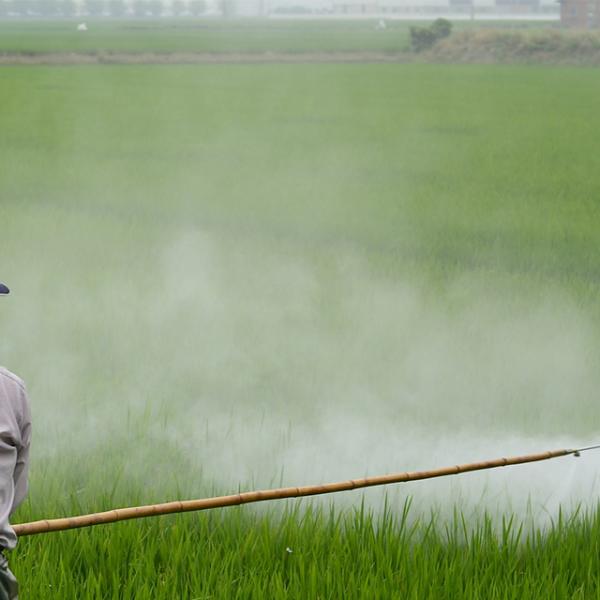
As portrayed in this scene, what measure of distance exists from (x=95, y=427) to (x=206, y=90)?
484 inches

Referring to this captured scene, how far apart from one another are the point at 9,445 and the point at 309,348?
3.24 metres

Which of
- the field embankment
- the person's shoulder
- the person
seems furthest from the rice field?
the field embankment

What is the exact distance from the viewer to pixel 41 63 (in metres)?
15.6

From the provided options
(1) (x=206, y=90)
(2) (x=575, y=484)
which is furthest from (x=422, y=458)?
(1) (x=206, y=90)

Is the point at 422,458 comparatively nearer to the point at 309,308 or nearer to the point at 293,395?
the point at 293,395

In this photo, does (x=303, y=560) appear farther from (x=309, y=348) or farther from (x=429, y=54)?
(x=429, y=54)

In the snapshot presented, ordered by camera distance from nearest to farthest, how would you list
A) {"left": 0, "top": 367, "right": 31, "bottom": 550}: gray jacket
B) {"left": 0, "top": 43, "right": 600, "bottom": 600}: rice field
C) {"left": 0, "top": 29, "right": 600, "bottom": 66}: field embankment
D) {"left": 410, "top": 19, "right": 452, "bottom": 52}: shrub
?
{"left": 0, "top": 367, "right": 31, "bottom": 550}: gray jacket → {"left": 0, "top": 43, "right": 600, "bottom": 600}: rice field → {"left": 410, "top": 19, "right": 452, "bottom": 52}: shrub → {"left": 0, "top": 29, "right": 600, "bottom": 66}: field embankment

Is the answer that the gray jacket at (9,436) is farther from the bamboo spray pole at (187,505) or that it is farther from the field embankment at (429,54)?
the field embankment at (429,54)

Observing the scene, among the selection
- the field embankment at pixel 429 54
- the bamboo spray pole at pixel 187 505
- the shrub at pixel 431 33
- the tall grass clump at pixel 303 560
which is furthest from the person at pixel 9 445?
the field embankment at pixel 429 54

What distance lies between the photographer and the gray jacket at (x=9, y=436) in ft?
5.44

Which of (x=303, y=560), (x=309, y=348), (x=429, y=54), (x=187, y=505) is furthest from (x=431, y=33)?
(x=187, y=505)

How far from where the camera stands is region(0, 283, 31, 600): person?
1661 mm

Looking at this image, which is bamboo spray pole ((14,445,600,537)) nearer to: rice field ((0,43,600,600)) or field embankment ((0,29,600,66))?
rice field ((0,43,600,600))

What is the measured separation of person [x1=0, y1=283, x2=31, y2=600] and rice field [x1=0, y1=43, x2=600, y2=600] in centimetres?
65
